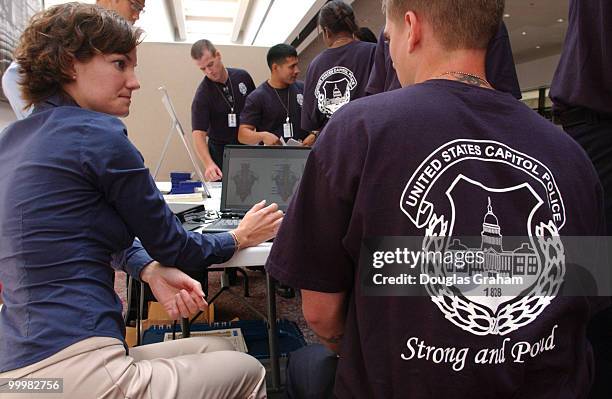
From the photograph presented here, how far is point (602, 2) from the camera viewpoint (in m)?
1.05

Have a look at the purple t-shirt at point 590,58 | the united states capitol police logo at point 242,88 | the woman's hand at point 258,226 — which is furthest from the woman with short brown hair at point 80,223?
the united states capitol police logo at point 242,88

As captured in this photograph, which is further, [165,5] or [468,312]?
[165,5]

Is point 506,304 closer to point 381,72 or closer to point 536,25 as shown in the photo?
point 381,72

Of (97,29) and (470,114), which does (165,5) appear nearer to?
(97,29)

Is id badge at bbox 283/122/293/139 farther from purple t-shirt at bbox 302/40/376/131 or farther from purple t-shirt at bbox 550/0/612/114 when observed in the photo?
purple t-shirt at bbox 550/0/612/114

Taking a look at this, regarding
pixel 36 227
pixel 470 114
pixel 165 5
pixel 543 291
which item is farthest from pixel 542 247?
pixel 165 5

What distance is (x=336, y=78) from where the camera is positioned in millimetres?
2350

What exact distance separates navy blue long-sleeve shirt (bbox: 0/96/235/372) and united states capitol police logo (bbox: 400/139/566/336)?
0.58 meters

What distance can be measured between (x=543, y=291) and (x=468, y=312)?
0.13m

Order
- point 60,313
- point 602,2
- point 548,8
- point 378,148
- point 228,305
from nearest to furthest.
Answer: point 378,148
point 60,313
point 602,2
point 228,305
point 548,8

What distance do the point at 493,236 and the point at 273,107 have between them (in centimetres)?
295

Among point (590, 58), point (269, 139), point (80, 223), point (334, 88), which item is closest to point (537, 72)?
Answer: point (269, 139)

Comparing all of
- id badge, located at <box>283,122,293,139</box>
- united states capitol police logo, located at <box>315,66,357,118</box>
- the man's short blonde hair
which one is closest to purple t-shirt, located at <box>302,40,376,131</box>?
united states capitol police logo, located at <box>315,66,357,118</box>

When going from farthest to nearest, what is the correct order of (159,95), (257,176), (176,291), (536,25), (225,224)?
(536,25), (159,95), (257,176), (225,224), (176,291)
